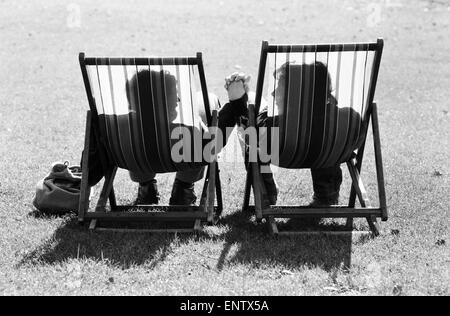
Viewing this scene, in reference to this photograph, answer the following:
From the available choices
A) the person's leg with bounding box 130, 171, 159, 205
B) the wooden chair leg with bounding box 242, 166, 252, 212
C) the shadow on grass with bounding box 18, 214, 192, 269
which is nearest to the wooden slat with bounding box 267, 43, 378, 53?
the wooden chair leg with bounding box 242, 166, 252, 212

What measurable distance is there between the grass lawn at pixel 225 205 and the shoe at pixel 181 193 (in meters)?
0.33

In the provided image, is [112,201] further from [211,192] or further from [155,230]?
[211,192]

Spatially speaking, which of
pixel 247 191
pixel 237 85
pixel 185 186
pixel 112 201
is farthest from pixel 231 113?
pixel 112 201

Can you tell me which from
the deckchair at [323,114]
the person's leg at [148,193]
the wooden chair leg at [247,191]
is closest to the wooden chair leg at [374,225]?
the deckchair at [323,114]

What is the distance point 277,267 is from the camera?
13.3 feet

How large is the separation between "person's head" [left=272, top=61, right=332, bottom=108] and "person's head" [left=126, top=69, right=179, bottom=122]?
2.23 feet

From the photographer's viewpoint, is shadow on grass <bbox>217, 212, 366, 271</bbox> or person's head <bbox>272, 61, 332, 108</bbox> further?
person's head <bbox>272, 61, 332, 108</bbox>

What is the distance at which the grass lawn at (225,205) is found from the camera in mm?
3885

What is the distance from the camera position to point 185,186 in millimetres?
5152

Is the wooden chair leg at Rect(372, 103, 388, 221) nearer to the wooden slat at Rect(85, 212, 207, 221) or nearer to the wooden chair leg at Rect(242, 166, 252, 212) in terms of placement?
the wooden chair leg at Rect(242, 166, 252, 212)

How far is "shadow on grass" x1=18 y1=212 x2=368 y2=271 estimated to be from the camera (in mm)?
4148
